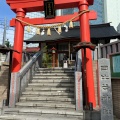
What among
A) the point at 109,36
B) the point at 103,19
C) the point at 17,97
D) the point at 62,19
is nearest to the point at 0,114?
the point at 17,97

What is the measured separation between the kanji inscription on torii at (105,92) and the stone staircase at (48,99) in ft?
4.11

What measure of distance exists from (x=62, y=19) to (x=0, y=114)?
6052mm

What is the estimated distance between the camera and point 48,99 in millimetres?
7926

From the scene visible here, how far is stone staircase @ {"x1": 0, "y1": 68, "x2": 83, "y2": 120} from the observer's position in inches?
262

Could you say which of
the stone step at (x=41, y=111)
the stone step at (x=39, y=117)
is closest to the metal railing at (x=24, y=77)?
the stone step at (x=41, y=111)

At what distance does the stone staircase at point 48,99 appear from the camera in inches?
262

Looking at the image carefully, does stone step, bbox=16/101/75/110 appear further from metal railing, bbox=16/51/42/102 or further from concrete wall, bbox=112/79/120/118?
concrete wall, bbox=112/79/120/118

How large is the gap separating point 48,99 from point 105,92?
3206mm

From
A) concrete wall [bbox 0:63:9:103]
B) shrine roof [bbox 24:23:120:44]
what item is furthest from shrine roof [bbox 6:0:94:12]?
shrine roof [bbox 24:23:120:44]

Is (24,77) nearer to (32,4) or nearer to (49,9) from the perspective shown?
(49,9)

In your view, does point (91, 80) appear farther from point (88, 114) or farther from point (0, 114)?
point (0, 114)

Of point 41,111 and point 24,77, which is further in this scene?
point 24,77

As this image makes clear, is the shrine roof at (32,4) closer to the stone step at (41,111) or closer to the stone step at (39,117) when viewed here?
the stone step at (41,111)

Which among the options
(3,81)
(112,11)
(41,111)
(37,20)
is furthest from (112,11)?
(41,111)
